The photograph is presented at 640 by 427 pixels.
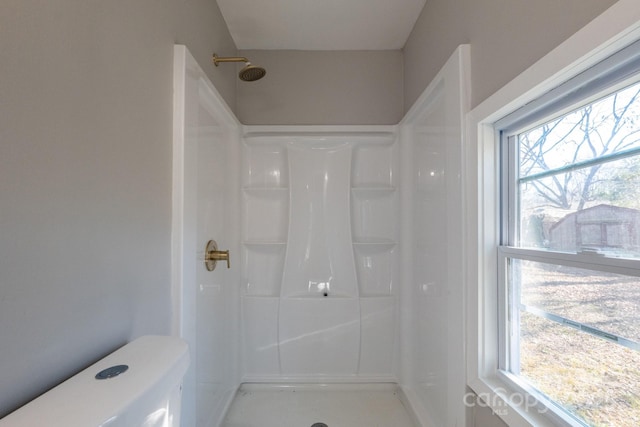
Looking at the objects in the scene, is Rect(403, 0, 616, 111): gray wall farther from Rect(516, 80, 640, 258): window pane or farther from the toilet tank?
the toilet tank

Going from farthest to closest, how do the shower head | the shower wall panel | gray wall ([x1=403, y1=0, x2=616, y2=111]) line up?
the shower wall panel, the shower head, gray wall ([x1=403, y1=0, x2=616, y2=111])

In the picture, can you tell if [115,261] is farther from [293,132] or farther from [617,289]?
[293,132]

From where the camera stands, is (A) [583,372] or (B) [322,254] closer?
(A) [583,372]

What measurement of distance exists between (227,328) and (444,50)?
6.21 ft

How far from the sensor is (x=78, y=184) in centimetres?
66

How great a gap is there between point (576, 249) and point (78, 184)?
1.21 meters

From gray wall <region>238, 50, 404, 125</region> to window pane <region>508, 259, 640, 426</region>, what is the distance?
57.9 inches

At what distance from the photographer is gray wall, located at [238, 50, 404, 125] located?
210 centimetres

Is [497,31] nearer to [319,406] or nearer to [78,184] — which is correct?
[78,184]

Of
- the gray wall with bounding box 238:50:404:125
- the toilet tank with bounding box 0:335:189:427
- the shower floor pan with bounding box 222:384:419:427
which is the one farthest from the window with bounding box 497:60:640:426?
the gray wall with bounding box 238:50:404:125

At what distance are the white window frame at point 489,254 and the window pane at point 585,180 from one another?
0.09 metres

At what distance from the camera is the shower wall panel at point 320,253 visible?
2084 millimetres

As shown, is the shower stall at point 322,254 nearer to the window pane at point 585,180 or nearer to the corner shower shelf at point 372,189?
the corner shower shelf at point 372,189

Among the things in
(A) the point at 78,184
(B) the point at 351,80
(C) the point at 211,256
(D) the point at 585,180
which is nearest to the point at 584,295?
(D) the point at 585,180
